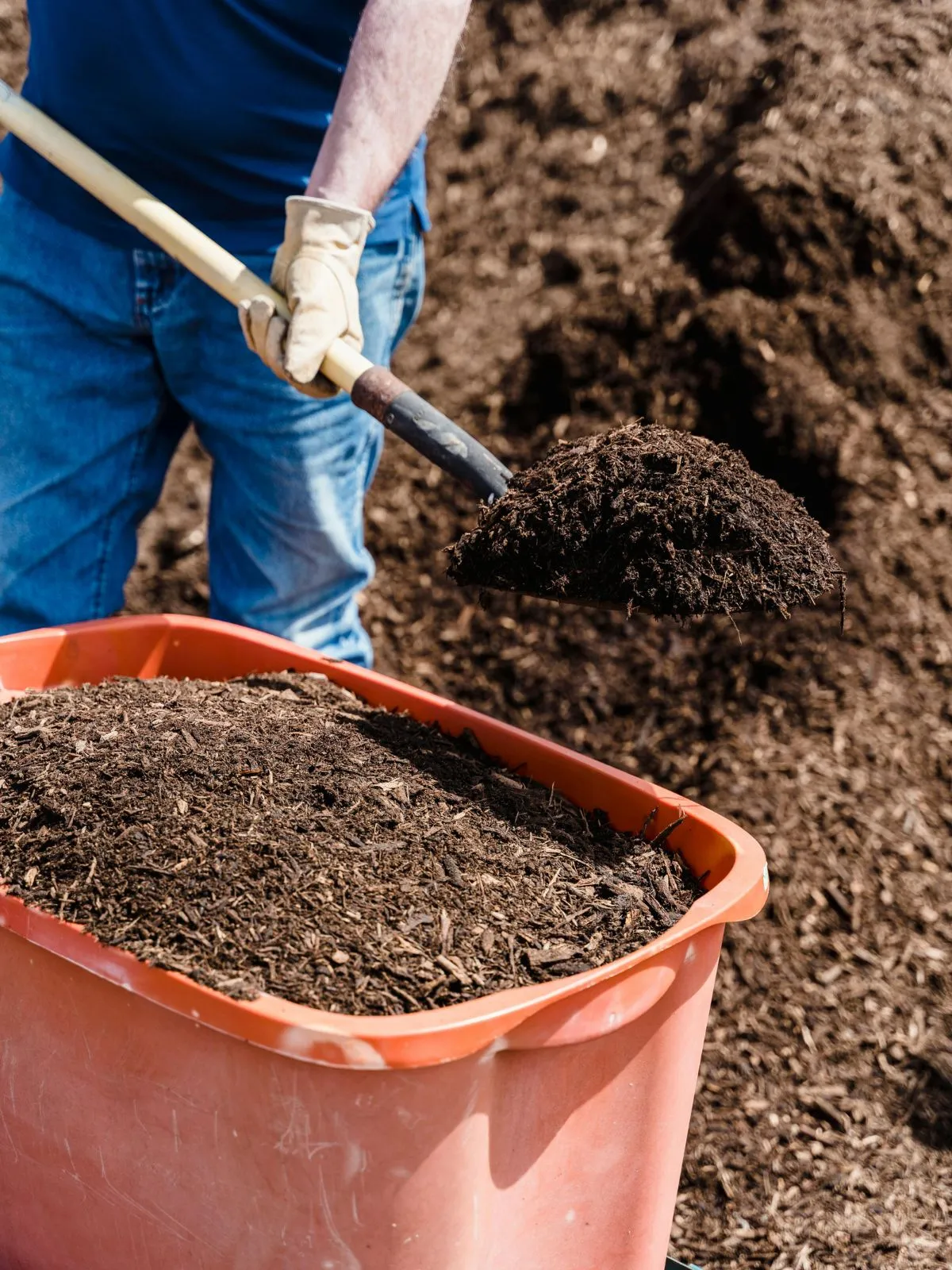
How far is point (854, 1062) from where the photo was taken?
7.28ft

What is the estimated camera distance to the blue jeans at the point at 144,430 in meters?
2.05

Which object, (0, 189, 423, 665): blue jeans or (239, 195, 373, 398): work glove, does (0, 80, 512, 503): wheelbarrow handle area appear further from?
(0, 189, 423, 665): blue jeans

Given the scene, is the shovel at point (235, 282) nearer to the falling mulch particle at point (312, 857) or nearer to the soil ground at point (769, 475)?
the falling mulch particle at point (312, 857)

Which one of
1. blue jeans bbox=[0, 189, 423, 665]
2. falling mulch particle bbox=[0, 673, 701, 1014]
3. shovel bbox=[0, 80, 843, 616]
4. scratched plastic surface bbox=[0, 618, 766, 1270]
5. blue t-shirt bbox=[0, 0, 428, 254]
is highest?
blue t-shirt bbox=[0, 0, 428, 254]

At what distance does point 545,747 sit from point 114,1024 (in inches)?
28.6

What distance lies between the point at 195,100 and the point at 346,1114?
5.20 feet

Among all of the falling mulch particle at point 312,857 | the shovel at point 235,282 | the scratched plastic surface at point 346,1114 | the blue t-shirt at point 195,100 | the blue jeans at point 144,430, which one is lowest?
the scratched plastic surface at point 346,1114

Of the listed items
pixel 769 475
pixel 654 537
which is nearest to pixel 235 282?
pixel 654 537

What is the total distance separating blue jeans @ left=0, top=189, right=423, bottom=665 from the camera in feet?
6.72

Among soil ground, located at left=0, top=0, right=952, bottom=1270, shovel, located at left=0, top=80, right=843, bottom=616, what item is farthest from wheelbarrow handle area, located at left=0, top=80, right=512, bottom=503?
soil ground, located at left=0, top=0, right=952, bottom=1270

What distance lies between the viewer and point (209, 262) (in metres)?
1.87

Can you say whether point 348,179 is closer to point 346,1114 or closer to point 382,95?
point 382,95

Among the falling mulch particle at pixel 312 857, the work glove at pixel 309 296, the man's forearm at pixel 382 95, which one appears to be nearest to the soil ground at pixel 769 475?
the man's forearm at pixel 382 95

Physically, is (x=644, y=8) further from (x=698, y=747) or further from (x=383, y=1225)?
(x=383, y=1225)
